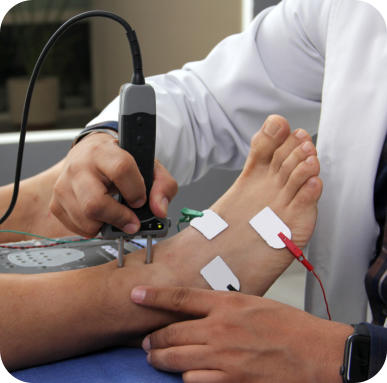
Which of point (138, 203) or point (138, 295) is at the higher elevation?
point (138, 203)

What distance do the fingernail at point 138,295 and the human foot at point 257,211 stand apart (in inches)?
4.2

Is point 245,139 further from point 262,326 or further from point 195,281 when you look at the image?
point 262,326

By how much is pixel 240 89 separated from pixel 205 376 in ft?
2.15

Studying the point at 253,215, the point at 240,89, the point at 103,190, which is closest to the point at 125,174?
the point at 103,190

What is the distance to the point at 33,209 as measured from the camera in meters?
0.96

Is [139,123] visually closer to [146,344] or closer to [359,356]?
[146,344]

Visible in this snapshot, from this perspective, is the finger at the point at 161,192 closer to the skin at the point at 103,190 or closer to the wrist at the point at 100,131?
the skin at the point at 103,190

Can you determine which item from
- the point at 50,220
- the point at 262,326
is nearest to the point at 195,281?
the point at 262,326

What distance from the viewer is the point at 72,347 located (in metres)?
0.66

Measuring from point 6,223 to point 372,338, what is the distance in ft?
2.23

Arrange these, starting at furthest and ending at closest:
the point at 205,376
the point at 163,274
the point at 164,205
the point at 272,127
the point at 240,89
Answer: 1. the point at 240,89
2. the point at 272,127
3. the point at 163,274
4. the point at 164,205
5. the point at 205,376

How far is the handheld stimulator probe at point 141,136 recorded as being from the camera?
2.08ft

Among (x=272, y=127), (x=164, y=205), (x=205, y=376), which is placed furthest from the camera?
(x=272, y=127)

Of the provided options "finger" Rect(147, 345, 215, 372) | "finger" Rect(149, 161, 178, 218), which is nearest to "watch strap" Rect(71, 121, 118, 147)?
"finger" Rect(149, 161, 178, 218)
